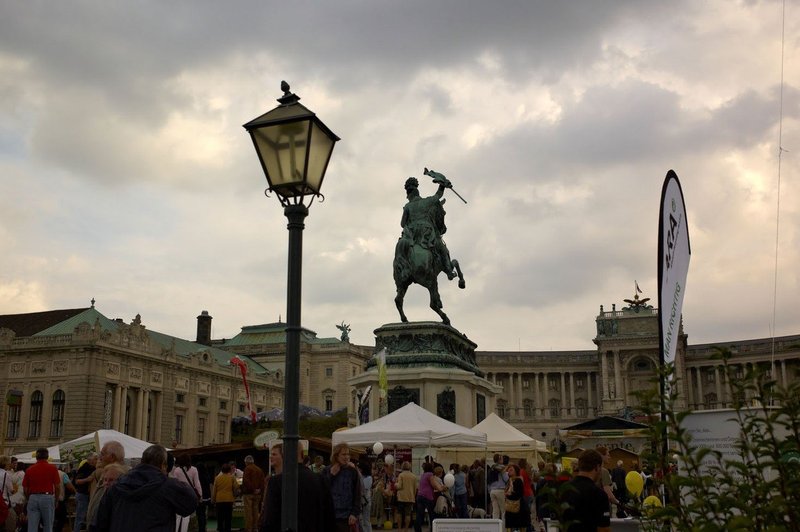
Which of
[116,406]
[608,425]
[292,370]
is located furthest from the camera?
[116,406]

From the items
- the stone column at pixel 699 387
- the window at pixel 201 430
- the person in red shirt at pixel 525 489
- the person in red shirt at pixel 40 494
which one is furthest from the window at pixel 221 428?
the person in red shirt at pixel 40 494

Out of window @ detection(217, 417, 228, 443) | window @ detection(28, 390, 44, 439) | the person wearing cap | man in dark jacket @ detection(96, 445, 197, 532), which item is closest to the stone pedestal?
the person wearing cap

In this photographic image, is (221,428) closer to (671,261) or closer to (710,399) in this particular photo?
(710,399)

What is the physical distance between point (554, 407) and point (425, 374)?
340 ft

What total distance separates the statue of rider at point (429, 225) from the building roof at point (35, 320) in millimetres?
59527

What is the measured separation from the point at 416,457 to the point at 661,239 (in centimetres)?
1616

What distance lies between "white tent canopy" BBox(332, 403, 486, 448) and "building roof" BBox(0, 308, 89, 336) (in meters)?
64.4

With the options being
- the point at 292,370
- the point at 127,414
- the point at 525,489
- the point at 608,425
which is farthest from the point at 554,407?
the point at 292,370

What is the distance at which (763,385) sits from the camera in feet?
15.4

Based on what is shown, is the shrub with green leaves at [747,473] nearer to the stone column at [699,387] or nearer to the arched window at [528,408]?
the arched window at [528,408]

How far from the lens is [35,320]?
257 ft

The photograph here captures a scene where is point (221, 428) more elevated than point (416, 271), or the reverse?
point (416, 271)

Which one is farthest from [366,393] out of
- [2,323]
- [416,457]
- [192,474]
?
[2,323]

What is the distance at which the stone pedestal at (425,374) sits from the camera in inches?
965
